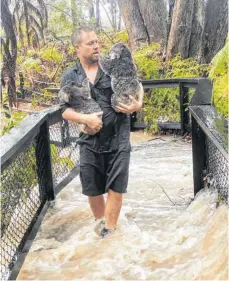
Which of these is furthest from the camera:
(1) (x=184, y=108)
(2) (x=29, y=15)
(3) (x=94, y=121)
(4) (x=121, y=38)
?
(4) (x=121, y=38)

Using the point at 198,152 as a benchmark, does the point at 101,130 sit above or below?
above

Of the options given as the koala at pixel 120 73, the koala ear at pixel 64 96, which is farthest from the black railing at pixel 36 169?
the koala at pixel 120 73

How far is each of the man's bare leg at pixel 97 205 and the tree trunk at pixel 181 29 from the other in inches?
258

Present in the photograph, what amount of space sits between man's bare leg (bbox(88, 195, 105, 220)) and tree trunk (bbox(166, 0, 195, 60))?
655cm

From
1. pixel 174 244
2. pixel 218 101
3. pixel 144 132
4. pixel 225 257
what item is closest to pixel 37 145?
pixel 174 244

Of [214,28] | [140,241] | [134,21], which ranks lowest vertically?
[140,241]

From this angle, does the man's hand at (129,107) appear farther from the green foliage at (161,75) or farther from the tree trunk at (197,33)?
the tree trunk at (197,33)

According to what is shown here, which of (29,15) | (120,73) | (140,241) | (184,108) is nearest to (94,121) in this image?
(120,73)

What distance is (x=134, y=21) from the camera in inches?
427

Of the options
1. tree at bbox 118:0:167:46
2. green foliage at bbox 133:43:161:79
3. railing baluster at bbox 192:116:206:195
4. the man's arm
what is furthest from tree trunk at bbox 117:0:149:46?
the man's arm

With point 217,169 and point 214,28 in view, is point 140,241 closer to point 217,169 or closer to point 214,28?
point 217,169

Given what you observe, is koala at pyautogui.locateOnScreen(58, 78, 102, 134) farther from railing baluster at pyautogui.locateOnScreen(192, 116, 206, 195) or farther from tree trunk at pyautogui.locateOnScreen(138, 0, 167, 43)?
tree trunk at pyautogui.locateOnScreen(138, 0, 167, 43)

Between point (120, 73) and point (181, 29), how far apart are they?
647cm

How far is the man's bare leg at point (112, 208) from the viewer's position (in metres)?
3.51
